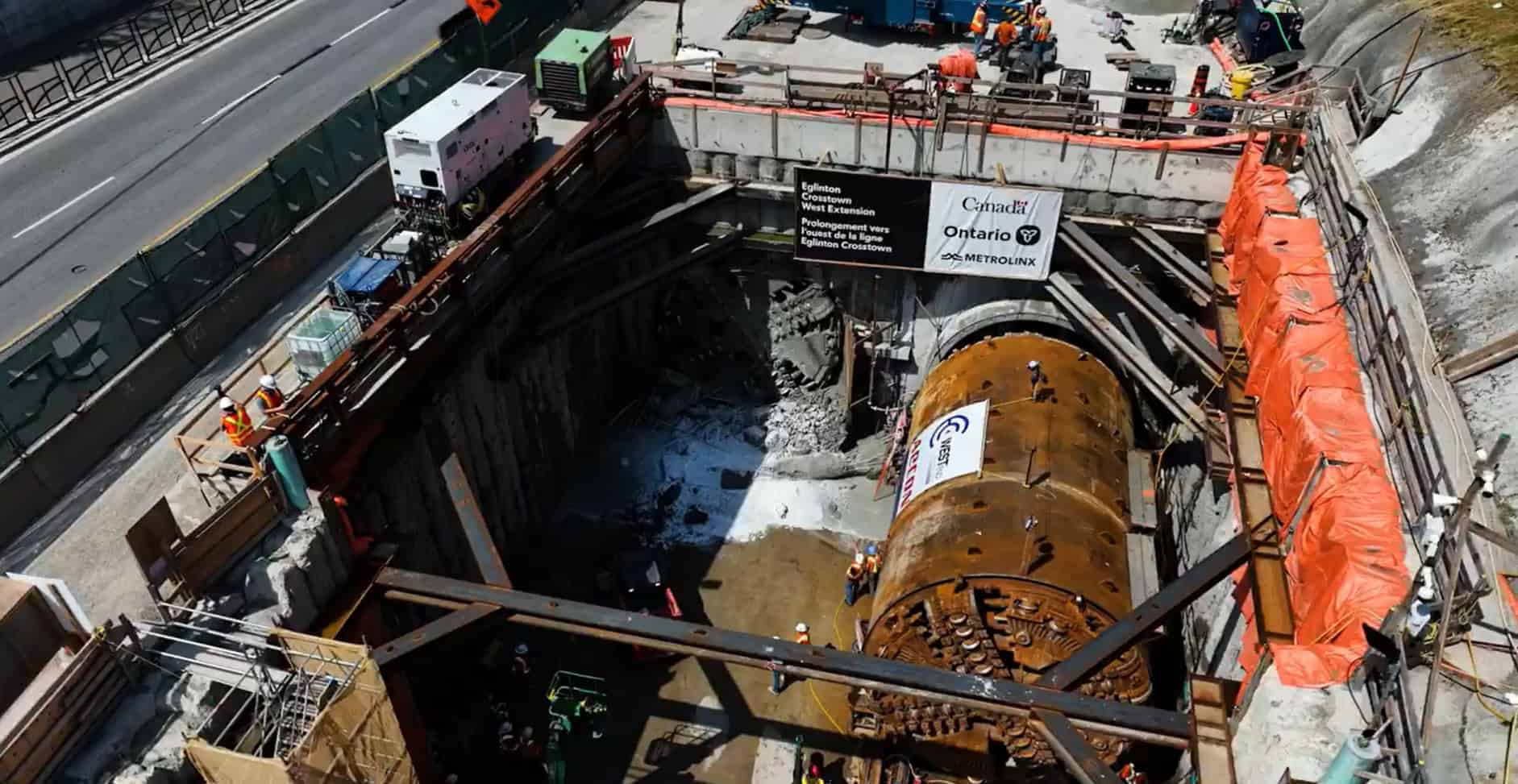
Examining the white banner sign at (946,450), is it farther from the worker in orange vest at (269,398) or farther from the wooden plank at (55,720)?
the wooden plank at (55,720)

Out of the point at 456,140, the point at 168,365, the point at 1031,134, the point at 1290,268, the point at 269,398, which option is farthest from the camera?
the point at 1031,134

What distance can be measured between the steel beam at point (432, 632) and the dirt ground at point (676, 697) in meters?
4.59

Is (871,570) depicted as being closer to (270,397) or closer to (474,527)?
(474,527)

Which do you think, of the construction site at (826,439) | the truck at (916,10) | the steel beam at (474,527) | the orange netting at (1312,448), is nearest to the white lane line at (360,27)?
the construction site at (826,439)

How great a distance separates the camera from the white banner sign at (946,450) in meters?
19.7

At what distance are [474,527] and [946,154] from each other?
1524 centimetres

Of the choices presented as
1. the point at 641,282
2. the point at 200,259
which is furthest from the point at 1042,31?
the point at 200,259

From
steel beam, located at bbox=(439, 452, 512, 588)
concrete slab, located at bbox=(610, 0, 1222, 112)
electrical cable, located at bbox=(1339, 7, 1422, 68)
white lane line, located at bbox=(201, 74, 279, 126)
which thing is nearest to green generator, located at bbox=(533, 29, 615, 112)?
concrete slab, located at bbox=(610, 0, 1222, 112)

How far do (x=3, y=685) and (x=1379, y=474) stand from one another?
18.7m

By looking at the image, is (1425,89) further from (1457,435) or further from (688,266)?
(688,266)

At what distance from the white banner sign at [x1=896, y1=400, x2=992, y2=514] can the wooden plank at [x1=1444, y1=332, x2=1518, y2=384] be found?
7865 mm

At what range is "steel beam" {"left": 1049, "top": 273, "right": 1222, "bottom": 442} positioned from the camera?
21.3 meters

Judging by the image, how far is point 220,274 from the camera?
21016mm

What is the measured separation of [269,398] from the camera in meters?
16.5
